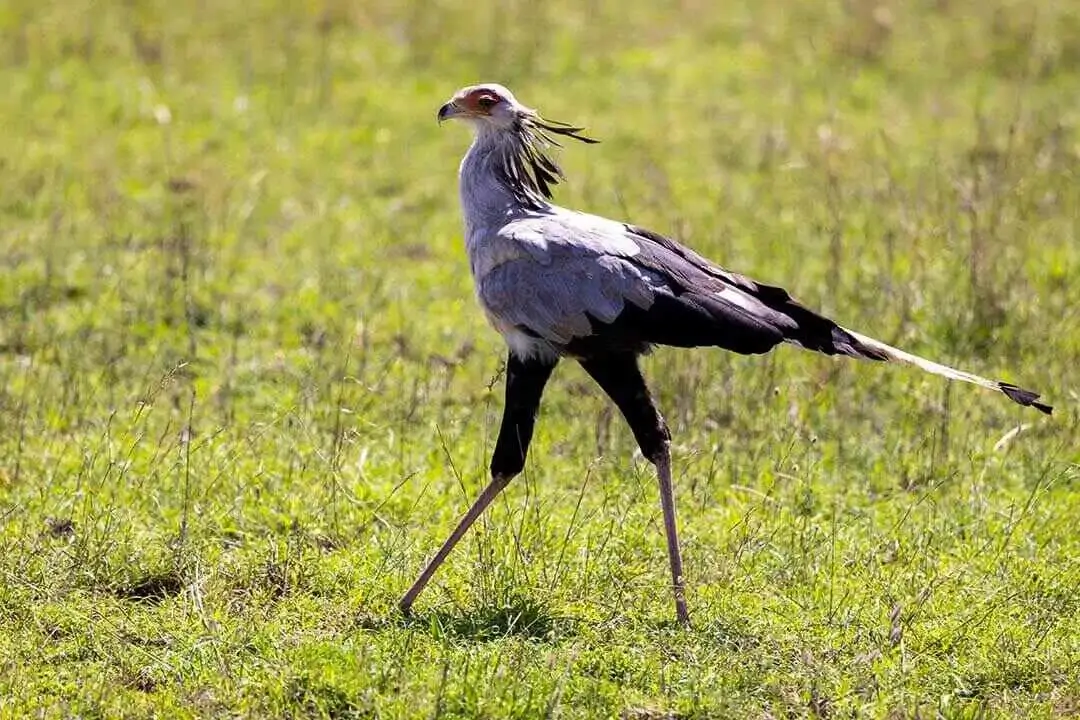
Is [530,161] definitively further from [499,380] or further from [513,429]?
[499,380]

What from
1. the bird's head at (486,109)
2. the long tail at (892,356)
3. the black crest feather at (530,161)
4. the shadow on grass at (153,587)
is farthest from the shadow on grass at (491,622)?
the bird's head at (486,109)

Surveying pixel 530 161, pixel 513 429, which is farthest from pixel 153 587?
pixel 530 161

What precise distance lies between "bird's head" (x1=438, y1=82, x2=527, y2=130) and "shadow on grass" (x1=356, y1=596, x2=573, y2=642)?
5.05ft

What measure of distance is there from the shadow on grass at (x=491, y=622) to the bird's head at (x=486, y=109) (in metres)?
1.54

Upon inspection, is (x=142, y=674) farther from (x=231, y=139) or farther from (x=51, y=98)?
(x=51, y=98)

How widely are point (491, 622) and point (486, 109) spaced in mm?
1677

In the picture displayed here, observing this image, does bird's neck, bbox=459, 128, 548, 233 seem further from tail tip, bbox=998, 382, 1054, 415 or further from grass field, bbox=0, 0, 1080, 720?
tail tip, bbox=998, 382, 1054, 415

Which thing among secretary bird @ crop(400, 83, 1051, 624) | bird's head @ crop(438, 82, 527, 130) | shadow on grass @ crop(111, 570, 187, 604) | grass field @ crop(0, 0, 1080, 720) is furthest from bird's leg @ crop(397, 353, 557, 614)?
bird's head @ crop(438, 82, 527, 130)

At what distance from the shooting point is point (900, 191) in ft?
27.7

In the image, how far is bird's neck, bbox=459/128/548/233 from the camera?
516cm

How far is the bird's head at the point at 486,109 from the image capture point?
531 centimetres

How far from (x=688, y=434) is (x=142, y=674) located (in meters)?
2.54

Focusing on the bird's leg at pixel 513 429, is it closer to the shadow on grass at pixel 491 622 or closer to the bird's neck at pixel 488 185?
the shadow on grass at pixel 491 622

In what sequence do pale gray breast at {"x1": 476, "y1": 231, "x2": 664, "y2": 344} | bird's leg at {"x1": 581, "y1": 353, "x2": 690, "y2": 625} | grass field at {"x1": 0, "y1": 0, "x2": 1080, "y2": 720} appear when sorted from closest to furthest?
grass field at {"x1": 0, "y1": 0, "x2": 1080, "y2": 720} → pale gray breast at {"x1": 476, "y1": 231, "x2": 664, "y2": 344} → bird's leg at {"x1": 581, "y1": 353, "x2": 690, "y2": 625}
